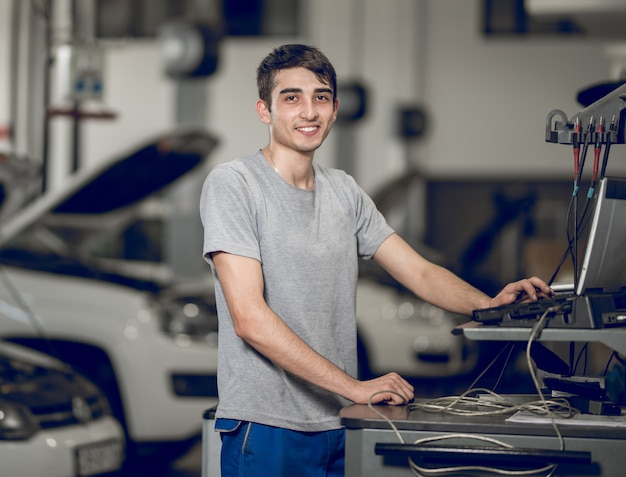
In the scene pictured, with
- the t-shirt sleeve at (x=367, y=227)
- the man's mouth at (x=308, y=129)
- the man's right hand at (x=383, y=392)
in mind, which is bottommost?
the man's right hand at (x=383, y=392)

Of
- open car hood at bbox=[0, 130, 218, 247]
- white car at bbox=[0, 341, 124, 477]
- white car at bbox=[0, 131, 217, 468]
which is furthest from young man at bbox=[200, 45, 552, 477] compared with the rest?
open car hood at bbox=[0, 130, 218, 247]

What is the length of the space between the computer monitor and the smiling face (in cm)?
65

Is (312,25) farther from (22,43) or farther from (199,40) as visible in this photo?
(199,40)

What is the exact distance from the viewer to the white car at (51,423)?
398 centimetres

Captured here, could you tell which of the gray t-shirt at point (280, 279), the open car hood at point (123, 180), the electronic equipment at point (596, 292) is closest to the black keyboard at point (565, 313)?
the electronic equipment at point (596, 292)

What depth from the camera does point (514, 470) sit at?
221cm

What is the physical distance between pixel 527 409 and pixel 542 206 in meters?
12.7

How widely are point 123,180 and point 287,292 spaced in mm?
3780

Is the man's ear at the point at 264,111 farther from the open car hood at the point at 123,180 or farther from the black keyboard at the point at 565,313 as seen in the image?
the open car hood at the point at 123,180

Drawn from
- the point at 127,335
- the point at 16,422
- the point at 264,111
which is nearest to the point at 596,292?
the point at 264,111

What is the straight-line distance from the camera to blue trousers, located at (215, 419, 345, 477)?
2.40 m

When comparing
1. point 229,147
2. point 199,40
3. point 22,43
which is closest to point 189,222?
point 229,147

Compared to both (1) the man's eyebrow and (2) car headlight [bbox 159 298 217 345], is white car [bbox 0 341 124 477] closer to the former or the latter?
(2) car headlight [bbox 159 298 217 345]

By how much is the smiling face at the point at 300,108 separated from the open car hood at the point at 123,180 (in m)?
3.46
